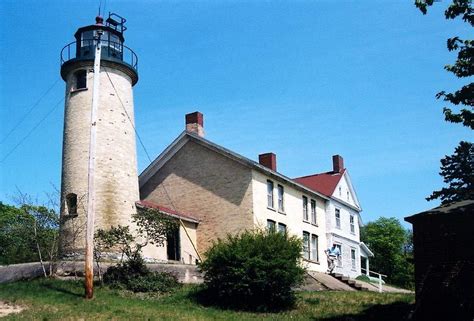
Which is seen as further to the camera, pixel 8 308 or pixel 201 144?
pixel 201 144

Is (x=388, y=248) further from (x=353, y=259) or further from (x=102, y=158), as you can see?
(x=102, y=158)

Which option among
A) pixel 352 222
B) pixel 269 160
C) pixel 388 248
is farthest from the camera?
pixel 388 248

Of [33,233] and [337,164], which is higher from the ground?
[337,164]

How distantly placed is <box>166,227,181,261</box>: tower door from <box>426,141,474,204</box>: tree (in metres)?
18.7

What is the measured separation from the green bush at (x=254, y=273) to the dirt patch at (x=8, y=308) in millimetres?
6545

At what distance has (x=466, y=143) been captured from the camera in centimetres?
4453

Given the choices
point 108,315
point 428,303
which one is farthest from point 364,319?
point 108,315

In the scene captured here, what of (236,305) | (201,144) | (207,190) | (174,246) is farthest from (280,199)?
(236,305)

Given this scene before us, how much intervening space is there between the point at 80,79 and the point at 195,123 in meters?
8.34

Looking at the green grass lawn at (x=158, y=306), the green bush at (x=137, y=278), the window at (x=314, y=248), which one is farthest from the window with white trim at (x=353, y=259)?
the green bush at (x=137, y=278)

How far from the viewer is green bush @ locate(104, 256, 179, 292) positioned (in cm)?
2523

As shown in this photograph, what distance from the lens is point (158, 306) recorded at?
71.9ft

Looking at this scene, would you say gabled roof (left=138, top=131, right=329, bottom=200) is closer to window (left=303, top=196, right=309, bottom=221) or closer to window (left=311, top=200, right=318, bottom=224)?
window (left=303, top=196, right=309, bottom=221)

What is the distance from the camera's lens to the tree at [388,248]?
59812mm
